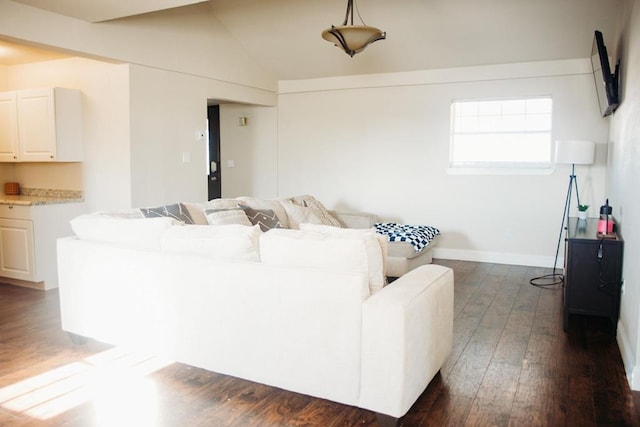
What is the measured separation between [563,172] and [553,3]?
186cm

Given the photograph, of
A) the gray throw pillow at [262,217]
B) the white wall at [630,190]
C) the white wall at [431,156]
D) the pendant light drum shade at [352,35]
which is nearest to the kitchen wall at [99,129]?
the gray throw pillow at [262,217]

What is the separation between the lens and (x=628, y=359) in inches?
115

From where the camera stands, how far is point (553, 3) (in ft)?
16.4

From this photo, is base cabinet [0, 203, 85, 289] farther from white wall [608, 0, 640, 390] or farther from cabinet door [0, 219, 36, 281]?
white wall [608, 0, 640, 390]

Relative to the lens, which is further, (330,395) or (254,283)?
(254,283)

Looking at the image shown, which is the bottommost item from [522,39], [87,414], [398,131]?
[87,414]

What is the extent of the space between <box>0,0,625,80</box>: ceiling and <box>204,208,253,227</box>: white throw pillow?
5.84 feet

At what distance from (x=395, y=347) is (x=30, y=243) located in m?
3.99

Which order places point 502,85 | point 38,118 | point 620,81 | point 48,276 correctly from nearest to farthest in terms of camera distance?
point 620,81 → point 48,276 → point 38,118 → point 502,85

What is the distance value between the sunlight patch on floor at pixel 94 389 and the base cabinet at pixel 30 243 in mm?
2105

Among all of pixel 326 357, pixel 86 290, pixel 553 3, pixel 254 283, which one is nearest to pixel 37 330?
pixel 86 290

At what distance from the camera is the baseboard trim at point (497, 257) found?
6.02m

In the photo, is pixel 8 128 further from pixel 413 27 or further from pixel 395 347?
pixel 395 347

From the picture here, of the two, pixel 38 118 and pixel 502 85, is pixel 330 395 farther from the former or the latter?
pixel 502 85
